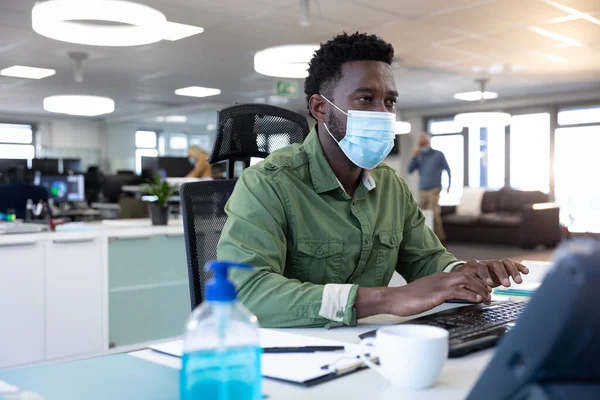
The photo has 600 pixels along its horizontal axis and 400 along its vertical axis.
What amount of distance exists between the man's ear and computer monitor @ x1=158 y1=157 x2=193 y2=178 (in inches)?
288

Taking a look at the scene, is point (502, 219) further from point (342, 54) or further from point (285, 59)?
point (342, 54)

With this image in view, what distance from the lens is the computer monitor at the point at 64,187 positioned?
261 inches

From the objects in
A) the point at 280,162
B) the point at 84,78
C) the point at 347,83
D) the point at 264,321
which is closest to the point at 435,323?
the point at 264,321

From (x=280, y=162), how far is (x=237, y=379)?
2.88ft

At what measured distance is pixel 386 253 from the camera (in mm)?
1522

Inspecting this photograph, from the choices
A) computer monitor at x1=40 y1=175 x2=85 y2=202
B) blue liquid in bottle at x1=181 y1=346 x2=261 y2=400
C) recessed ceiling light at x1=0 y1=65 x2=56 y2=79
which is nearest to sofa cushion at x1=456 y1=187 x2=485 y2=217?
computer monitor at x1=40 y1=175 x2=85 y2=202

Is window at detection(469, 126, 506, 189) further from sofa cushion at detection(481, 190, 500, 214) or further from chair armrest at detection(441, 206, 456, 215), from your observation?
chair armrest at detection(441, 206, 456, 215)

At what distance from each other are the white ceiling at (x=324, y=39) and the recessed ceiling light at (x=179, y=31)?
0.37ft

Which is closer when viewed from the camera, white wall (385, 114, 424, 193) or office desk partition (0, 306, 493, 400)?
office desk partition (0, 306, 493, 400)

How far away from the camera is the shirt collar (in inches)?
57.1

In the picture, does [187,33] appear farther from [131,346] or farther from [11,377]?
[11,377]

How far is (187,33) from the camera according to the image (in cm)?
583

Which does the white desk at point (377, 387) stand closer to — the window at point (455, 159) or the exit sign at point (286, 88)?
the exit sign at point (286, 88)

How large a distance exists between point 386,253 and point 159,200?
104 inches
